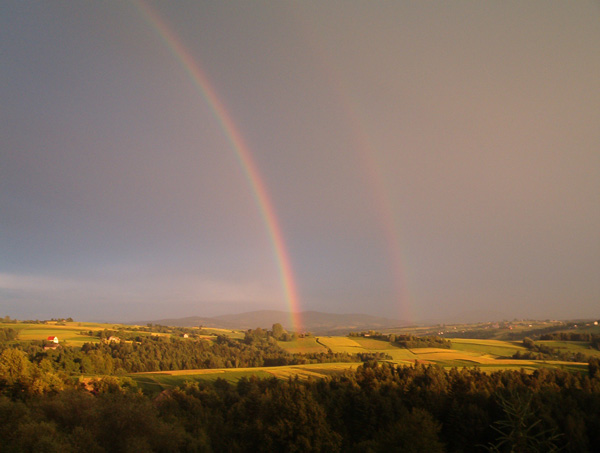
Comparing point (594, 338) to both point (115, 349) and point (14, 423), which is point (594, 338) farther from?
point (115, 349)

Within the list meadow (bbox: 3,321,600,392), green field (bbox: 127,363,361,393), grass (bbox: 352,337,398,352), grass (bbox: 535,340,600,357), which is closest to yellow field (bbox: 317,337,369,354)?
meadow (bbox: 3,321,600,392)

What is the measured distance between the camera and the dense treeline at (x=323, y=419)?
2867 centimetres

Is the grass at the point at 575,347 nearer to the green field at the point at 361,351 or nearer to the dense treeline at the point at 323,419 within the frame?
the green field at the point at 361,351

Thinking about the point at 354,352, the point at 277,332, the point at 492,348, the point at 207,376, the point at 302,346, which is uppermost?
the point at 492,348

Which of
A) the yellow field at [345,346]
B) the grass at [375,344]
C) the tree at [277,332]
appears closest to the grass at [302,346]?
the yellow field at [345,346]

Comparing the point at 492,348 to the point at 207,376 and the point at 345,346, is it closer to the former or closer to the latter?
the point at 345,346

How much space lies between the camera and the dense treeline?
2867 centimetres

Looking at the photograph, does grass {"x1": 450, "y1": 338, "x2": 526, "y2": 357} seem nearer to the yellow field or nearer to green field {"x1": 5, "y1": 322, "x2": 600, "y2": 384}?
green field {"x1": 5, "y1": 322, "x2": 600, "y2": 384}

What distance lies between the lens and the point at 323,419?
34.9m

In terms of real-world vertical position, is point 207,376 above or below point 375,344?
above

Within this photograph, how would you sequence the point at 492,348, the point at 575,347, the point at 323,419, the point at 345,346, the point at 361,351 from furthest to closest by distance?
the point at 345,346, the point at 361,351, the point at 492,348, the point at 575,347, the point at 323,419

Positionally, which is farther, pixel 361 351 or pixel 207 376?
pixel 361 351

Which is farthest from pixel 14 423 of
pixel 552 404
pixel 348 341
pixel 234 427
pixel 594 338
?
pixel 594 338

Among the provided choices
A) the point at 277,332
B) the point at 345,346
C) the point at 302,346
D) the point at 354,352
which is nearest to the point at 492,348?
the point at 354,352
